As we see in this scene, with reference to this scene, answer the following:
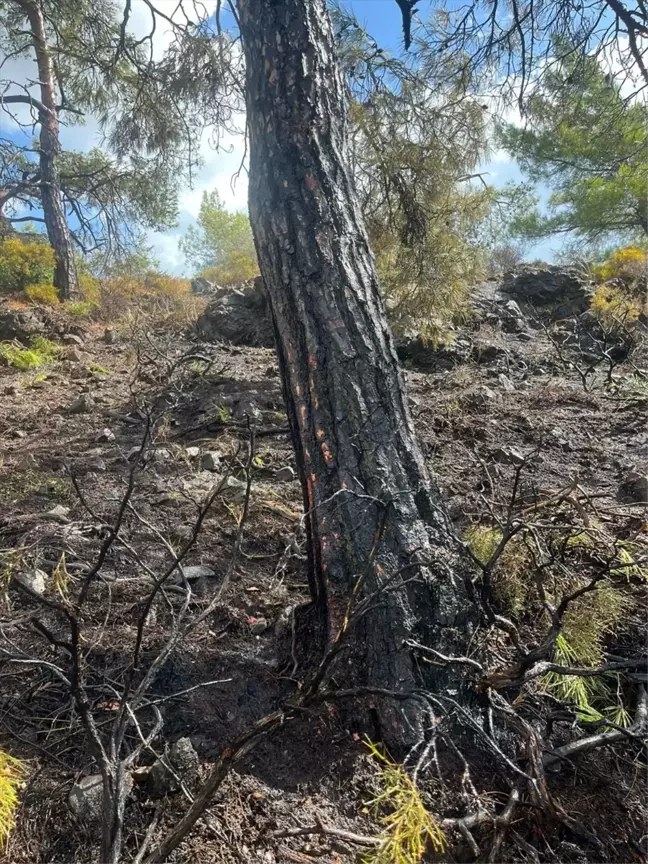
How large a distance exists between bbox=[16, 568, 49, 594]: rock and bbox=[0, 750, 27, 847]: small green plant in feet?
2.09

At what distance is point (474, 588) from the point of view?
1.55m

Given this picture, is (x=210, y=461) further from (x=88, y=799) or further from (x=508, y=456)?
(x=88, y=799)

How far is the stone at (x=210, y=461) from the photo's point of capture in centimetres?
296

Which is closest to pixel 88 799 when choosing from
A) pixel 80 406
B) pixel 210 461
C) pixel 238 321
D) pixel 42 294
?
pixel 210 461

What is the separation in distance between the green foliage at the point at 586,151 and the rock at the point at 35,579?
13.4 ft

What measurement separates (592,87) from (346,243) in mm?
3149

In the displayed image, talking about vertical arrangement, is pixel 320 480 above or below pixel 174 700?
above

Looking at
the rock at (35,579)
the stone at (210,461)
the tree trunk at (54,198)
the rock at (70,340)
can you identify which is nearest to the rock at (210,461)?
the stone at (210,461)

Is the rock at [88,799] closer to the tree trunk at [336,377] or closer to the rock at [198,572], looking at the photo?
the tree trunk at [336,377]

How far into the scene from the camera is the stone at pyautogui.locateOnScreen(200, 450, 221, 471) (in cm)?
296

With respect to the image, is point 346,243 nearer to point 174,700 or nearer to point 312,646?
point 312,646

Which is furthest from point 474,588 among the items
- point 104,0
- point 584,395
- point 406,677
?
point 104,0

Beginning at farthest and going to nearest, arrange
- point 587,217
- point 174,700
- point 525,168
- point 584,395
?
point 587,217, point 525,168, point 584,395, point 174,700

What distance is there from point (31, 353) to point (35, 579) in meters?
4.33
